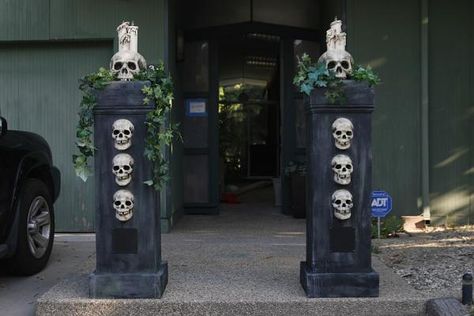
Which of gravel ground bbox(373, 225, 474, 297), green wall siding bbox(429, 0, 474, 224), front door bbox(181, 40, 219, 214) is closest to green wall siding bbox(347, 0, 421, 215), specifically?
green wall siding bbox(429, 0, 474, 224)

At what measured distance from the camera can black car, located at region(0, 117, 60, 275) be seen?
5105 mm

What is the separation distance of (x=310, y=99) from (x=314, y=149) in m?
0.39

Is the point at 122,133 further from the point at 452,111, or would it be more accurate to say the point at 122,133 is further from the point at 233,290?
the point at 452,111

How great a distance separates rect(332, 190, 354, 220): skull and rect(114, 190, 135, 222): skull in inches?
62.0

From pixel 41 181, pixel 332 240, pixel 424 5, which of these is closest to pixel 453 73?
pixel 424 5

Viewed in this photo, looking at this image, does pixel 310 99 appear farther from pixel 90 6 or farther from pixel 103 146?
pixel 90 6

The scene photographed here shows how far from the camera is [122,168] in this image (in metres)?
4.41

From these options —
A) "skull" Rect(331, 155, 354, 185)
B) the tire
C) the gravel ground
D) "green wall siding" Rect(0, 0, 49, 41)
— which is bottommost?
the gravel ground

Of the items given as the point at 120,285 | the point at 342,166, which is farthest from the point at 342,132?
the point at 120,285

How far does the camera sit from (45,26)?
753 centimetres

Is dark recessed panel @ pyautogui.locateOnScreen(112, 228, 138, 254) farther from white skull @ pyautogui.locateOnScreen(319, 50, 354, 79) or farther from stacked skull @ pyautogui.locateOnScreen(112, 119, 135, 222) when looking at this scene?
white skull @ pyautogui.locateOnScreen(319, 50, 354, 79)

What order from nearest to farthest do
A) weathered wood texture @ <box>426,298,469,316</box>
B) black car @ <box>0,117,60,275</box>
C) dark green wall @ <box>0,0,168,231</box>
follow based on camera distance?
weathered wood texture @ <box>426,298,469,316</box>
black car @ <box>0,117,60,275</box>
dark green wall @ <box>0,0,168,231</box>

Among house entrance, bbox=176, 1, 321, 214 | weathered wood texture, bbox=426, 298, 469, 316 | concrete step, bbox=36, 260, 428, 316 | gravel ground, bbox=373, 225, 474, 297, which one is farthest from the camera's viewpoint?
house entrance, bbox=176, 1, 321, 214

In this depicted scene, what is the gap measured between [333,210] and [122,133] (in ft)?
5.68
